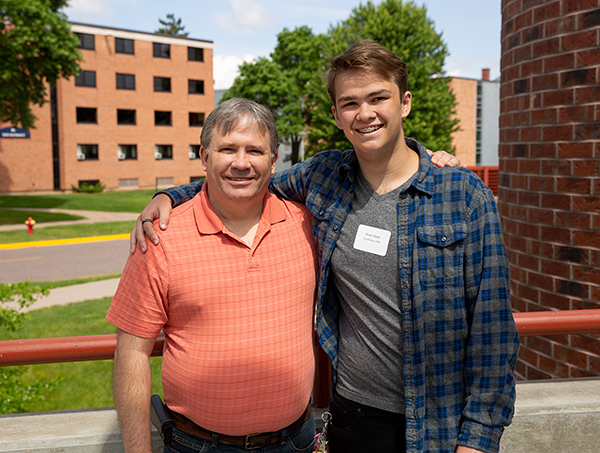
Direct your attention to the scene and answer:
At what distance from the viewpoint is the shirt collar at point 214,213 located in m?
2.17

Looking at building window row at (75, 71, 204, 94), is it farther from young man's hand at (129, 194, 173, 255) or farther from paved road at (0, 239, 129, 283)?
young man's hand at (129, 194, 173, 255)

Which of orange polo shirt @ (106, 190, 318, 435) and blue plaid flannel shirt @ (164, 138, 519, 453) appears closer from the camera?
blue plaid flannel shirt @ (164, 138, 519, 453)

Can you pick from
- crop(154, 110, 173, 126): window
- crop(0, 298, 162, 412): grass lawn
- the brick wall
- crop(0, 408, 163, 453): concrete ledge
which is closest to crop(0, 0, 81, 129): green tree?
crop(0, 298, 162, 412): grass lawn

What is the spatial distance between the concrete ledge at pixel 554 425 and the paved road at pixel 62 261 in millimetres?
11897

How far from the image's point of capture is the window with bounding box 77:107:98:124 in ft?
143

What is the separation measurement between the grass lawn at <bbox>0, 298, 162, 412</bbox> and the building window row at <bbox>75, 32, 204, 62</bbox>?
1565 inches

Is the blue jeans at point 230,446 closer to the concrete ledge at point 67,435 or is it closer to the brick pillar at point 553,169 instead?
the concrete ledge at point 67,435

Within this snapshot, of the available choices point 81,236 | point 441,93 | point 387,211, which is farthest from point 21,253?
point 441,93

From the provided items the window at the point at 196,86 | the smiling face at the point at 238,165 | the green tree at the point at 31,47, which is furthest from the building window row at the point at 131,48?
the smiling face at the point at 238,165


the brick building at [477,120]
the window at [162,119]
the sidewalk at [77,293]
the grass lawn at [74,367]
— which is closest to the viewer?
the grass lawn at [74,367]

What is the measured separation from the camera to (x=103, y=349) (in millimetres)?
2508

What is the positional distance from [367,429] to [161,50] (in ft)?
162

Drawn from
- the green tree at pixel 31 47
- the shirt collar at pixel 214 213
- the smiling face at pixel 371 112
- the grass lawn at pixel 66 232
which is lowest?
the grass lawn at pixel 66 232

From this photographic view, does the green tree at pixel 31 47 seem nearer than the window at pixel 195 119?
Yes
